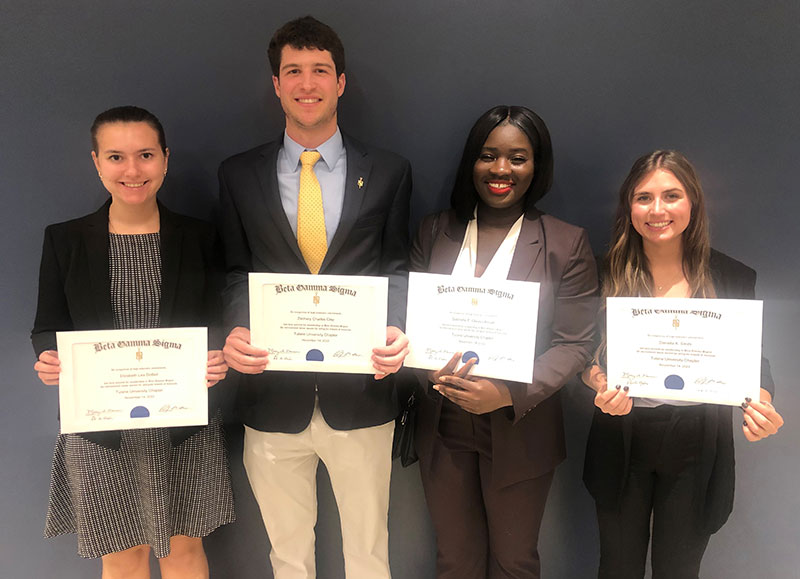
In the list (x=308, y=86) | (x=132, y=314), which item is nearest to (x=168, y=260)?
(x=132, y=314)

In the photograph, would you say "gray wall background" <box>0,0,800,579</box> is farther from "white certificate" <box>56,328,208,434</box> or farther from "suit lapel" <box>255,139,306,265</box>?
"white certificate" <box>56,328,208,434</box>

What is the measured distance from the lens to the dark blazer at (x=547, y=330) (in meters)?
1.66

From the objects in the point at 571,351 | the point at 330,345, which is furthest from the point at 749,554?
the point at 330,345

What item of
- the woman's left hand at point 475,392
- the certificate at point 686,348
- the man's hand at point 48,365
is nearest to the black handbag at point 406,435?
the woman's left hand at point 475,392

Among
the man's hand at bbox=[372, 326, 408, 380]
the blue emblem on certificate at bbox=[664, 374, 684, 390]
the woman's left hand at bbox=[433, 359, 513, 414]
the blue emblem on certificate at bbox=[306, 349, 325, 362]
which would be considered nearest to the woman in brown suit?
the woman's left hand at bbox=[433, 359, 513, 414]

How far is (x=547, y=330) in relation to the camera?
1.71m

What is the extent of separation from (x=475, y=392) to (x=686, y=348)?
60 cm

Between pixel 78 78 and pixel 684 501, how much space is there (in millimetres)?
2490

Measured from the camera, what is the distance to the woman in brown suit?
1.66 m

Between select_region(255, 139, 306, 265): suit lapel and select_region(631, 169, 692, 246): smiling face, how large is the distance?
3.45 ft
